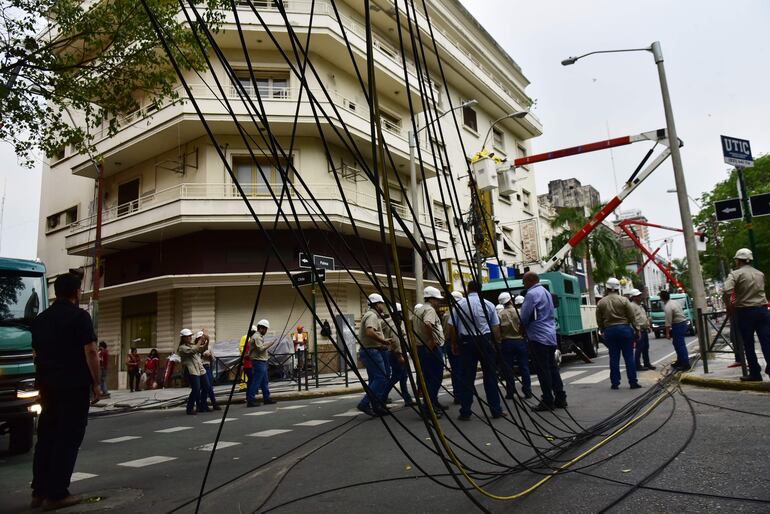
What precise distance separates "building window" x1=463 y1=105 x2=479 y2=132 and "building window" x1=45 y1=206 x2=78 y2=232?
68.2 ft

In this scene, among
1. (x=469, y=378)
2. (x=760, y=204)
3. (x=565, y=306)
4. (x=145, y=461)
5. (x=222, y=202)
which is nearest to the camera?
(x=145, y=461)

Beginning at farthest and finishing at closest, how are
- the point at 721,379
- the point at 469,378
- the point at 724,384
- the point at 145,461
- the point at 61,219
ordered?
1. the point at 61,219
2. the point at 721,379
3. the point at 724,384
4. the point at 469,378
5. the point at 145,461

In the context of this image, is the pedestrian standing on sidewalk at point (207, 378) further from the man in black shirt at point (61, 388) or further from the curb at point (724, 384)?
the curb at point (724, 384)

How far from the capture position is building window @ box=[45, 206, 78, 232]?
24.1 m

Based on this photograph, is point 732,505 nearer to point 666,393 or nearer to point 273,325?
point 666,393

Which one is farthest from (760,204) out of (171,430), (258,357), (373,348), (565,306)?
(171,430)

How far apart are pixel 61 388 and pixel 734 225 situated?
1553 inches

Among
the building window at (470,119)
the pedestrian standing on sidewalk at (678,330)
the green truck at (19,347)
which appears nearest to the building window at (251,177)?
the green truck at (19,347)

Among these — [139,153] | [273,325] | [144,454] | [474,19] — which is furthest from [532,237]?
[144,454]

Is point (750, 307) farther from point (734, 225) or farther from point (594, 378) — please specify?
point (734, 225)

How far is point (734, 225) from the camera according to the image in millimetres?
33875

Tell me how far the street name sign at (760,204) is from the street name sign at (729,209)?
0.24 m

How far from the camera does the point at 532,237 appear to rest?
3159cm

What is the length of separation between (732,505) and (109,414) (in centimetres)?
1221
